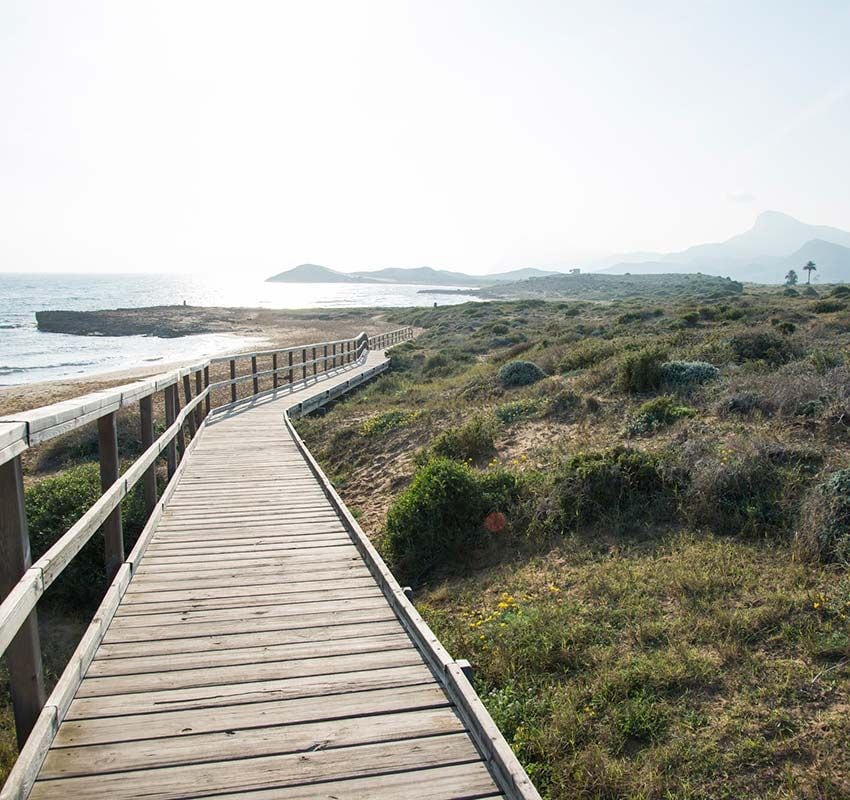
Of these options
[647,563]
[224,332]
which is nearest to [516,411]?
[647,563]

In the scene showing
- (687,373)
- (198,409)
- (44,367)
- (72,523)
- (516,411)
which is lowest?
(44,367)

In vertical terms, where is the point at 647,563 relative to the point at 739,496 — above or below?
below

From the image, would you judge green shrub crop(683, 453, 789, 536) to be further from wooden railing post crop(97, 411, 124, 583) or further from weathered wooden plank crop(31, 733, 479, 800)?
wooden railing post crop(97, 411, 124, 583)

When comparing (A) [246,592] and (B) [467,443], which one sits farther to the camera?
(B) [467,443]

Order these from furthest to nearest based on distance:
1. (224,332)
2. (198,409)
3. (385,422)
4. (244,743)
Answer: (224,332), (385,422), (198,409), (244,743)

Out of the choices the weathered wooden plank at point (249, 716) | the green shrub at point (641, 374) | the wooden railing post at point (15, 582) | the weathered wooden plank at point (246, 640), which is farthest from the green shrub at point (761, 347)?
the wooden railing post at point (15, 582)

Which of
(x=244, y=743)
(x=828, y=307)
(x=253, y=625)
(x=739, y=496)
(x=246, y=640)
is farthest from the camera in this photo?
(x=828, y=307)

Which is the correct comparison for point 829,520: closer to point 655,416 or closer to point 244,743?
point 655,416

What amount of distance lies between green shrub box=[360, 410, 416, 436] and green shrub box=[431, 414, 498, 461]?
6.53 ft

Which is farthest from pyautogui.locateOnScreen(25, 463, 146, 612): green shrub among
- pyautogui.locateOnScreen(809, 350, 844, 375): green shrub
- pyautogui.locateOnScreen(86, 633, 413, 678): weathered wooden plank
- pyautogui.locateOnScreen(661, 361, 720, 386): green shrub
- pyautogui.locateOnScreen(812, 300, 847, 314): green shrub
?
pyautogui.locateOnScreen(812, 300, 847, 314): green shrub

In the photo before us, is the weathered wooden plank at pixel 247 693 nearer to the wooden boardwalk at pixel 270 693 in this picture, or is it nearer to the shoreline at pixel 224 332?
the wooden boardwalk at pixel 270 693

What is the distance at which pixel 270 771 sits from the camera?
100 inches

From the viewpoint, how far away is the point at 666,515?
5.91 meters

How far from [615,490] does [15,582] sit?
4.99 meters
